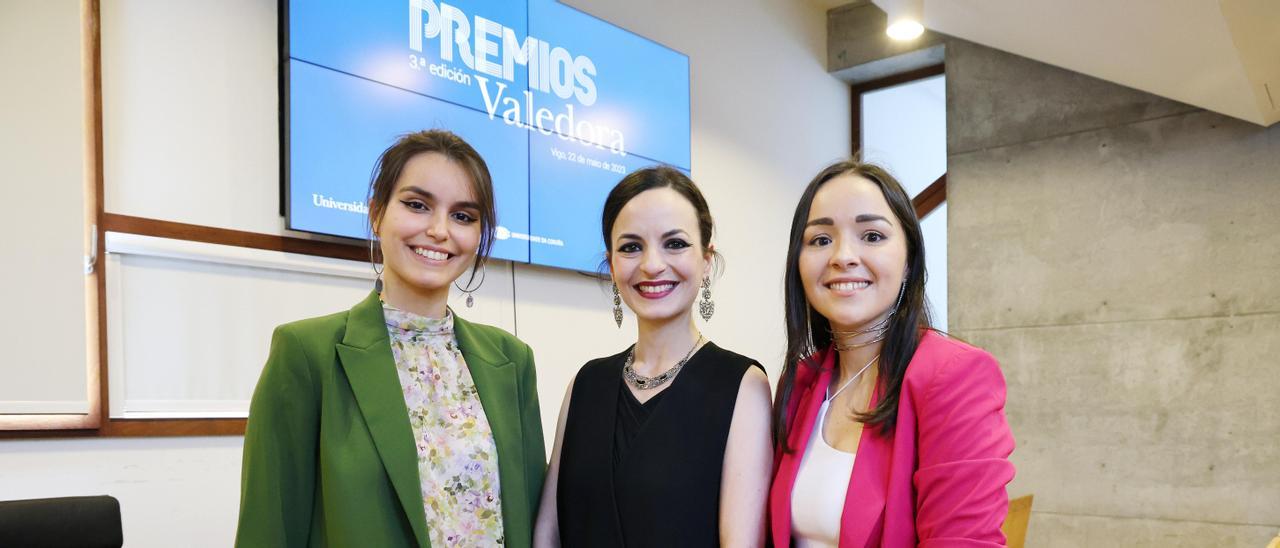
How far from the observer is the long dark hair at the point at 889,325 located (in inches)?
70.4

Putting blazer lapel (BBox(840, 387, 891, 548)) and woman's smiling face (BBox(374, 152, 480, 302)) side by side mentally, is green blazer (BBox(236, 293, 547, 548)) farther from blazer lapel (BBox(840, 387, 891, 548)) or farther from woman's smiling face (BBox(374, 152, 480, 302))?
blazer lapel (BBox(840, 387, 891, 548))

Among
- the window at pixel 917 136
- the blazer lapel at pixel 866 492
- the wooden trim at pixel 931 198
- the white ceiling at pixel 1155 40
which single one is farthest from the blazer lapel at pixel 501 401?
the wooden trim at pixel 931 198

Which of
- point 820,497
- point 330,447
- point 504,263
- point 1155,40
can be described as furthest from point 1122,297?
point 330,447

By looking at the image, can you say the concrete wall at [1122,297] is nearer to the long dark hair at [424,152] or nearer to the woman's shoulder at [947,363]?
the woman's shoulder at [947,363]

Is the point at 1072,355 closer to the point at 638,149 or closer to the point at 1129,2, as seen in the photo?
the point at 1129,2

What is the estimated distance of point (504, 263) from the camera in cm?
479

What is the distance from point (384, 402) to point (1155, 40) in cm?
365

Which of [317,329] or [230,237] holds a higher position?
[230,237]

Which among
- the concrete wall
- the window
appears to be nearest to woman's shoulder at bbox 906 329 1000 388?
the concrete wall

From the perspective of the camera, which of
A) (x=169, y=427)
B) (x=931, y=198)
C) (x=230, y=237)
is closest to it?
(x=169, y=427)

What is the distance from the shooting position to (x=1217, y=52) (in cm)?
395

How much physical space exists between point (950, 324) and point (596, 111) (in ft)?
7.70

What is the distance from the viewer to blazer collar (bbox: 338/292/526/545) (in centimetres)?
173

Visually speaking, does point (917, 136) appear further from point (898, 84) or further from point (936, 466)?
point (936, 466)
